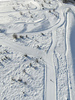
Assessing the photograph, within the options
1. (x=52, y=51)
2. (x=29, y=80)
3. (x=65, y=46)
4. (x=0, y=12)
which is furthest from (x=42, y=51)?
(x=0, y=12)

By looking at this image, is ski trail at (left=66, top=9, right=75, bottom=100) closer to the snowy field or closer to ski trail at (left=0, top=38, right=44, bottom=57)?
the snowy field

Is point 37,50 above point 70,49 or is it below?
below

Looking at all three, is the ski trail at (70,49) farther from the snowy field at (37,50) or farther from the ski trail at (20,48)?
the ski trail at (20,48)

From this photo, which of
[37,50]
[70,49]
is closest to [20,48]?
[37,50]

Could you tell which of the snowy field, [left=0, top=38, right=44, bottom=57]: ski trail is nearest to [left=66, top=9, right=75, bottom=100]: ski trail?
the snowy field

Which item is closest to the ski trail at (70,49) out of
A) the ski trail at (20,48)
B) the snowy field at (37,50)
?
the snowy field at (37,50)

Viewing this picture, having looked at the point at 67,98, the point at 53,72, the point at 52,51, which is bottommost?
the point at 67,98

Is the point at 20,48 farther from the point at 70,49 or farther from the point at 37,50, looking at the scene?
the point at 70,49

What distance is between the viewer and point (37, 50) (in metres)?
5.96

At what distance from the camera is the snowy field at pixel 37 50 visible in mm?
4836

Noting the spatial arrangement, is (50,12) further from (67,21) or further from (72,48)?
(72,48)

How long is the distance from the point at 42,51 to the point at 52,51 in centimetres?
39

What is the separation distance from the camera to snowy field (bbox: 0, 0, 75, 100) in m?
4.84

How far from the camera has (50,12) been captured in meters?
7.77
